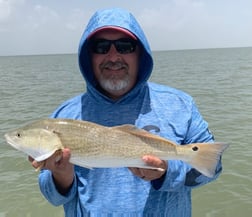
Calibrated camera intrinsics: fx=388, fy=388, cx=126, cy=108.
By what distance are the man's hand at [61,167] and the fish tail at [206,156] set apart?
34.7 inches

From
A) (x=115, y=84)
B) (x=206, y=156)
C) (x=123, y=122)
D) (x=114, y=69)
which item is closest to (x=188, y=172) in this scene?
(x=206, y=156)

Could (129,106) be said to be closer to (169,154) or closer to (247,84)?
(169,154)

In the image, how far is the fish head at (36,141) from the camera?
2693 mm

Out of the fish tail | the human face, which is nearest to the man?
the human face

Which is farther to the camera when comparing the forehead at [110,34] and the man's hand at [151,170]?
the forehead at [110,34]

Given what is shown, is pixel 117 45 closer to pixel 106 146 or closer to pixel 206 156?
pixel 106 146

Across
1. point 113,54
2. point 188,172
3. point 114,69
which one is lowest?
point 188,172

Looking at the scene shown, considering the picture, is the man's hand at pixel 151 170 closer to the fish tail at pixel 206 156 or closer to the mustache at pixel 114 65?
the fish tail at pixel 206 156

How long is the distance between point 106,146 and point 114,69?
2.87 ft

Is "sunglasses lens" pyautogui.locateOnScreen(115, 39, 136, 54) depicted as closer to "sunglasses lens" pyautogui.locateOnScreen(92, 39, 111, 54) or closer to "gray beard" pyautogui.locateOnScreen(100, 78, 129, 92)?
"sunglasses lens" pyautogui.locateOnScreen(92, 39, 111, 54)

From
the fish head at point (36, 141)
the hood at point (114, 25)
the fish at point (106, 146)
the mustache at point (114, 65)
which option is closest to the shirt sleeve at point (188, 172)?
the fish at point (106, 146)

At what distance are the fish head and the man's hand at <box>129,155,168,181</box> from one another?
1.91ft

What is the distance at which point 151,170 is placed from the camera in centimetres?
276

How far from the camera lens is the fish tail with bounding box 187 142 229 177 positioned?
2762 mm
